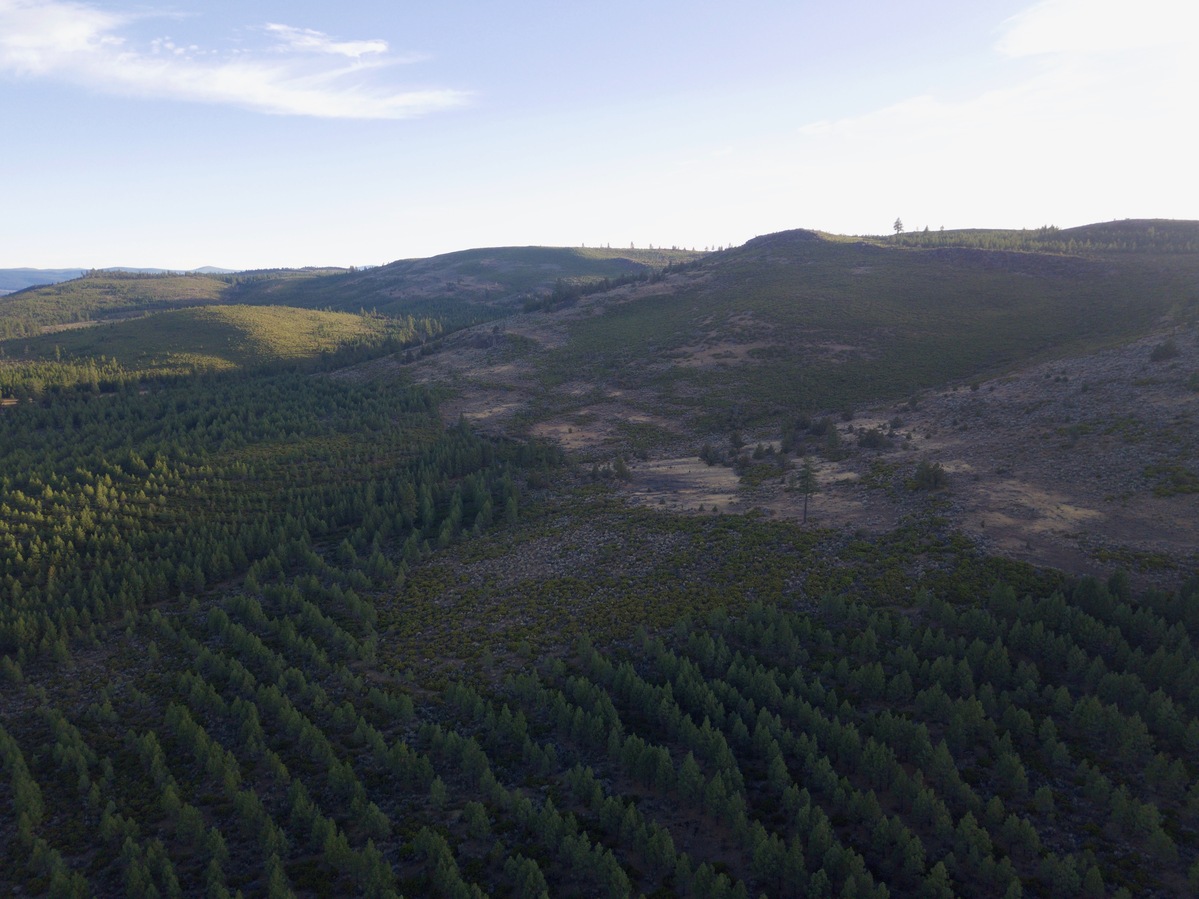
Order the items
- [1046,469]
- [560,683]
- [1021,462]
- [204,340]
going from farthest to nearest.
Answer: [204,340]
[1021,462]
[1046,469]
[560,683]

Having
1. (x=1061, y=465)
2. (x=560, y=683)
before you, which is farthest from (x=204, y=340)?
(x=1061, y=465)

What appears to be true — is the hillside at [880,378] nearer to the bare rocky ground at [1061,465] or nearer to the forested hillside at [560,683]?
Result: the bare rocky ground at [1061,465]

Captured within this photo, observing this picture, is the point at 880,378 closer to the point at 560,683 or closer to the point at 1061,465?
the point at 1061,465

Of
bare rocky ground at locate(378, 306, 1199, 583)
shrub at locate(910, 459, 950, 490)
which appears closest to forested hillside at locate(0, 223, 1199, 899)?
shrub at locate(910, 459, 950, 490)

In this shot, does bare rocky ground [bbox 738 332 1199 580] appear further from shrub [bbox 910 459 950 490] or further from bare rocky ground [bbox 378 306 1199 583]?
shrub [bbox 910 459 950 490]

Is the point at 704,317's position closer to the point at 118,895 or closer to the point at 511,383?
the point at 511,383

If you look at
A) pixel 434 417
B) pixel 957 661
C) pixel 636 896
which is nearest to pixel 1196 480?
pixel 957 661

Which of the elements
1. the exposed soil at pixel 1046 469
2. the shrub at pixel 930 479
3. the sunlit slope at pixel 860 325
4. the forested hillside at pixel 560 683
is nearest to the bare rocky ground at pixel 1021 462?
the exposed soil at pixel 1046 469
